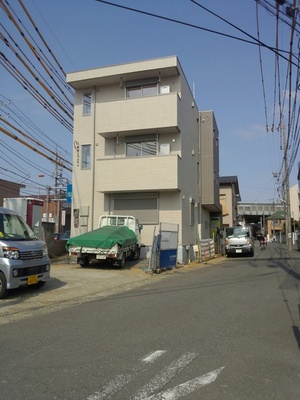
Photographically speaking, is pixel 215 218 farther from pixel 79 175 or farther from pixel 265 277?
pixel 265 277

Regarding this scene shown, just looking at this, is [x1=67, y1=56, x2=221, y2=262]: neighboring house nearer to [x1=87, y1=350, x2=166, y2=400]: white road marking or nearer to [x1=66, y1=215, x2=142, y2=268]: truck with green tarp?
[x1=66, y1=215, x2=142, y2=268]: truck with green tarp

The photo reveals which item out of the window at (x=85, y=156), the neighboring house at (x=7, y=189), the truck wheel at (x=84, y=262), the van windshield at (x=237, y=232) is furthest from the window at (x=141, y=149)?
the neighboring house at (x=7, y=189)

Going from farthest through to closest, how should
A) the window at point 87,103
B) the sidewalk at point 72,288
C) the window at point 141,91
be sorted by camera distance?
the window at point 87,103 < the window at point 141,91 < the sidewalk at point 72,288

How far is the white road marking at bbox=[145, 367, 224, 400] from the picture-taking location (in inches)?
147

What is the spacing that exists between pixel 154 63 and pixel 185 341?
17.7 metres

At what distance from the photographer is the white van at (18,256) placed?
901 centimetres

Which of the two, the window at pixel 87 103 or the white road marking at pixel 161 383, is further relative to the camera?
the window at pixel 87 103

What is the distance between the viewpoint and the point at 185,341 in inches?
221

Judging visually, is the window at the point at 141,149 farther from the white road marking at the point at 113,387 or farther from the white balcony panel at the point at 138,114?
the white road marking at the point at 113,387

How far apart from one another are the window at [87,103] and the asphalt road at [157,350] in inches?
627

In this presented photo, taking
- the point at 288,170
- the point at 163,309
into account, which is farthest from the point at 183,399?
the point at 288,170

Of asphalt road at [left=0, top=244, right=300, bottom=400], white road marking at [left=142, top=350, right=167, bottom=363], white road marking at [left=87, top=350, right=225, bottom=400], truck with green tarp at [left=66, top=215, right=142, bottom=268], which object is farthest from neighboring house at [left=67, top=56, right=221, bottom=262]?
white road marking at [left=87, top=350, right=225, bottom=400]

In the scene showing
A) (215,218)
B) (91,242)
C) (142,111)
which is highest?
(142,111)

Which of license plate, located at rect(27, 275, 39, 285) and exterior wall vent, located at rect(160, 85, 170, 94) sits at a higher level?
exterior wall vent, located at rect(160, 85, 170, 94)
